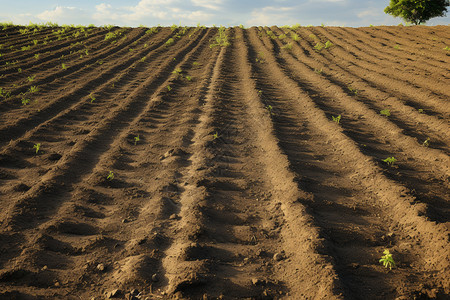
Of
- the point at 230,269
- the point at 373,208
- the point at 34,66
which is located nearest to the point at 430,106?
the point at 373,208

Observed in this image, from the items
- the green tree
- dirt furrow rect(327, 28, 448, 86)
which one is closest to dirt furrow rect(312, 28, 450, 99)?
dirt furrow rect(327, 28, 448, 86)

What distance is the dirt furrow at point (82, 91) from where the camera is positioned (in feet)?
18.2

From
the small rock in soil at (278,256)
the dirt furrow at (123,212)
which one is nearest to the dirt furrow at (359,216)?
the small rock in soil at (278,256)

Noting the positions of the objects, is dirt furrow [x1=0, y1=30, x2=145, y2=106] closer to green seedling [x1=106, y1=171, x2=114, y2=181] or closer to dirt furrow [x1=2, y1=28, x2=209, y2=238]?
dirt furrow [x1=2, y1=28, x2=209, y2=238]

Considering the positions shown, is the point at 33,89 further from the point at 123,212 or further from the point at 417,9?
the point at 417,9

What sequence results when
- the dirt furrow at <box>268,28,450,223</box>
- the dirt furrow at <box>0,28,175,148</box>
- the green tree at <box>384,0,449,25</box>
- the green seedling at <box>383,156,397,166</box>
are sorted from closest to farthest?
the dirt furrow at <box>268,28,450,223</box>, the green seedling at <box>383,156,397,166</box>, the dirt furrow at <box>0,28,175,148</box>, the green tree at <box>384,0,449,25</box>

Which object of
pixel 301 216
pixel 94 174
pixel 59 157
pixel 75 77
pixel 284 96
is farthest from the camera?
pixel 75 77

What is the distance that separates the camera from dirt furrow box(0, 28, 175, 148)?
18.2ft

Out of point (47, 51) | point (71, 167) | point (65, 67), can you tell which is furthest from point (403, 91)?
point (47, 51)

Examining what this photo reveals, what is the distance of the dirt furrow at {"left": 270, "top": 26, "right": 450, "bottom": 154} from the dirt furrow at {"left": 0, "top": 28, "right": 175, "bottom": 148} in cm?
528

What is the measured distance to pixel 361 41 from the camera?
1395 cm

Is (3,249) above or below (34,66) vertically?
below

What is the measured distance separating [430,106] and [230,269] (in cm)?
579

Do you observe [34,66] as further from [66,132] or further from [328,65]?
[328,65]
